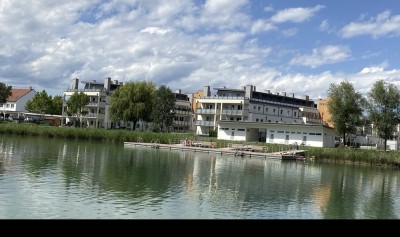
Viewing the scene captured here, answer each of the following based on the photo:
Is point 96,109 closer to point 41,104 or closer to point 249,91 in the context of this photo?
point 41,104

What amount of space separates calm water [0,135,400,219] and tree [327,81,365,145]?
28404 mm

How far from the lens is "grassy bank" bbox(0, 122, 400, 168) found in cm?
5081

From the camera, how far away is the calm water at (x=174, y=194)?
16.6 m

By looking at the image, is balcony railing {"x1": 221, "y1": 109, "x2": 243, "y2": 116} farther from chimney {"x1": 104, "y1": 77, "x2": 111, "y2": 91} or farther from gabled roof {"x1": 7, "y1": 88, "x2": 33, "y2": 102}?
gabled roof {"x1": 7, "y1": 88, "x2": 33, "y2": 102}

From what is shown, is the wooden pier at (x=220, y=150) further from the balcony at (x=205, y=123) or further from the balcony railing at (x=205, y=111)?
the balcony railing at (x=205, y=111)

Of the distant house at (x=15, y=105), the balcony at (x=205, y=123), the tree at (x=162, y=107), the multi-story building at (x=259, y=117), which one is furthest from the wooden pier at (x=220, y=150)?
the distant house at (x=15, y=105)

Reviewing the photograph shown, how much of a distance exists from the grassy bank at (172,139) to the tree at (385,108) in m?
7.92

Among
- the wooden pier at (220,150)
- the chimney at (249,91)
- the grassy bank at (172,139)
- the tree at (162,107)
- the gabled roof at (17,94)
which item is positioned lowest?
the wooden pier at (220,150)

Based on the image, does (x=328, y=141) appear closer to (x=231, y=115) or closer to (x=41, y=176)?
(x=231, y=115)

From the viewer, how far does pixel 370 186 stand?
30641 mm

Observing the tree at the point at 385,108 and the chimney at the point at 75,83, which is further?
the chimney at the point at 75,83

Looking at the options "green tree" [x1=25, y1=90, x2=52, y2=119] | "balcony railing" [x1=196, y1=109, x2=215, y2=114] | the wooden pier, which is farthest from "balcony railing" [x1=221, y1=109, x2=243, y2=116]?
"green tree" [x1=25, y1=90, x2=52, y2=119]

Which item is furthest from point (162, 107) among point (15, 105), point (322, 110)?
point (322, 110)

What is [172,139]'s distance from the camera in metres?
67.6
